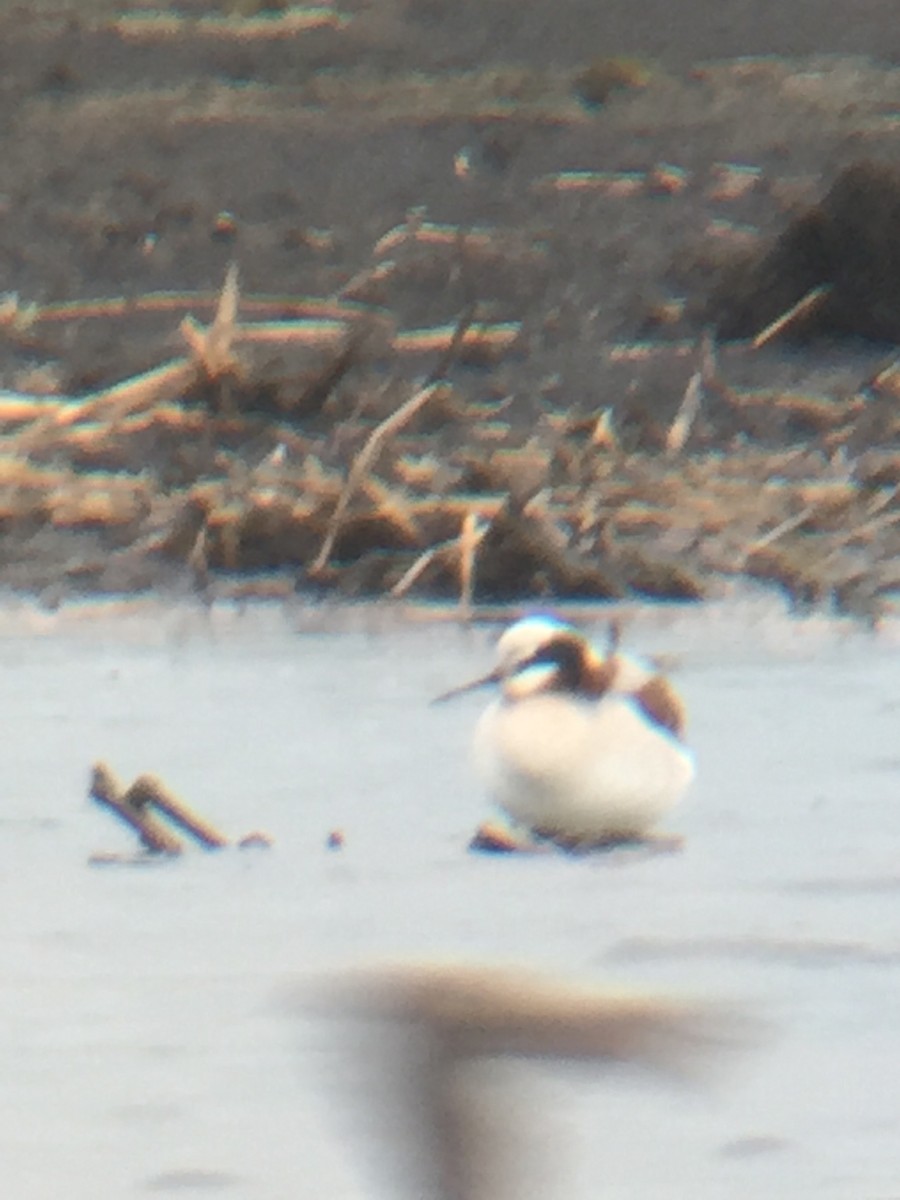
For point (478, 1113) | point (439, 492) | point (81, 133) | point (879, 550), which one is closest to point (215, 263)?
point (81, 133)

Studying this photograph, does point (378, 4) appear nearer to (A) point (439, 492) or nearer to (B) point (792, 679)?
(A) point (439, 492)

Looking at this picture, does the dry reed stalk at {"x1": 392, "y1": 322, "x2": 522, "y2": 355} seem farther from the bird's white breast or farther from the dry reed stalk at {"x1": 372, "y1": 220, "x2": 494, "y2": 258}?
the bird's white breast

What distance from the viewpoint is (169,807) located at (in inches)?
192

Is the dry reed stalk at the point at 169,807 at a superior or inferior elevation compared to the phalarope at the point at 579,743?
superior

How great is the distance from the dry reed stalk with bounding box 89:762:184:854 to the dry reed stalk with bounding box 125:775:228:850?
1 centimetres

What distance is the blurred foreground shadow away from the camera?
1.70 ft

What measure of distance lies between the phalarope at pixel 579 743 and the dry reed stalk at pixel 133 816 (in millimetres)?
806

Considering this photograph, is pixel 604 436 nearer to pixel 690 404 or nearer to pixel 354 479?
pixel 690 404

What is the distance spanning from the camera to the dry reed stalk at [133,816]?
4.85 m

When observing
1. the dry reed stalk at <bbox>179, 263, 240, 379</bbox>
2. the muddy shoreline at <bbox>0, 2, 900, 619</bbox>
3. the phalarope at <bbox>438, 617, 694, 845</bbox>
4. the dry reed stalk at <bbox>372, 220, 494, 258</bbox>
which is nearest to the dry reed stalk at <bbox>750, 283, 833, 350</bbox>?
the muddy shoreline at <bbox>0, 2, 900, 619</bbox>

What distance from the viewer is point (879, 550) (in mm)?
8273

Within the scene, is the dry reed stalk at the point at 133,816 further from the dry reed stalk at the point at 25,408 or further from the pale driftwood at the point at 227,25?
the pale driftwood at the point at 227,25

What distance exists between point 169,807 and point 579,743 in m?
1.16

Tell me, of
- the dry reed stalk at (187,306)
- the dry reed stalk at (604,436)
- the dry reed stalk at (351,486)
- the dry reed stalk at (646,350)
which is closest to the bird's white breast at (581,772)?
the dry reed stalk at (351,486)
